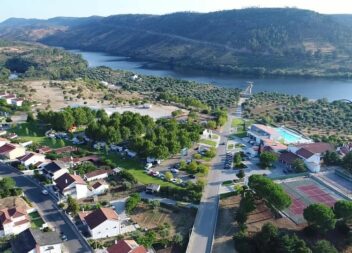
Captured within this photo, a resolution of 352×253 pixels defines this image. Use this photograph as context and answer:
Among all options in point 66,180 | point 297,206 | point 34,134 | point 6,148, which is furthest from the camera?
point 34,134

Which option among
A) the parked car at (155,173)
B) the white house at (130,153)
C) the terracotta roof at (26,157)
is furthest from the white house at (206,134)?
the terracotta roof at (26,157)

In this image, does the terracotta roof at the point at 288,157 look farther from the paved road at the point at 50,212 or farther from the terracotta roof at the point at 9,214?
the terracotta roof at the point at 9,214

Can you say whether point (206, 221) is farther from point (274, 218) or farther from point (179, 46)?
point (179, 46)

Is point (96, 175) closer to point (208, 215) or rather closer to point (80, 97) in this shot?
point (208, 215)

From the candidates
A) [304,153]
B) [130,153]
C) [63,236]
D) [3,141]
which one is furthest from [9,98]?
[304,153]

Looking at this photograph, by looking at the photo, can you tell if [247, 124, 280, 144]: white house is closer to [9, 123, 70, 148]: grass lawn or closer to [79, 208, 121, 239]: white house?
[9, 123, 70, 148]: grass lawn
